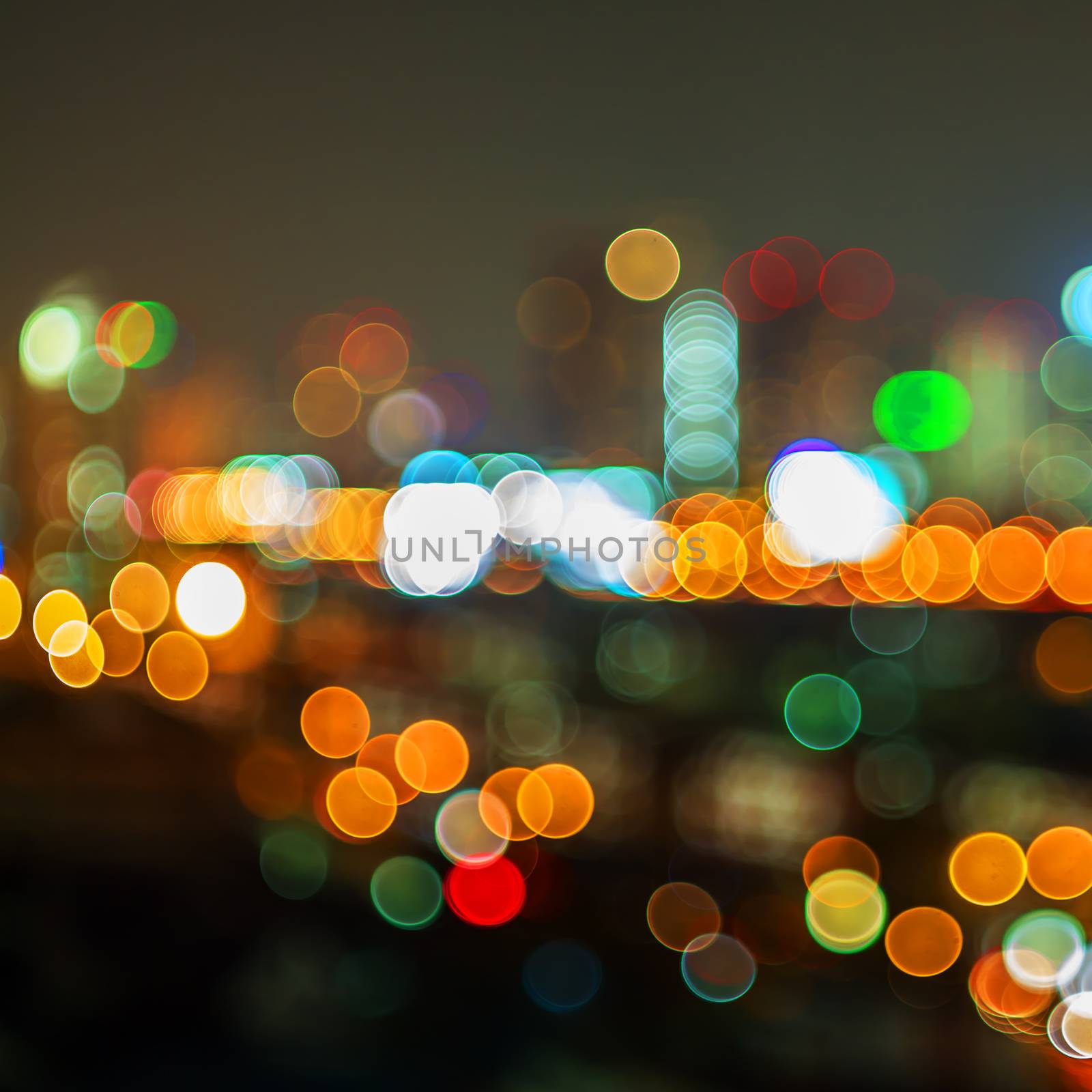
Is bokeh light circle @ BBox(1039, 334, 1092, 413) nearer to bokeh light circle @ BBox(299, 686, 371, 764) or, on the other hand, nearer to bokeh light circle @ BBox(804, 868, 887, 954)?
bokeh light circle @ BBox(804, 868, 887, 954)

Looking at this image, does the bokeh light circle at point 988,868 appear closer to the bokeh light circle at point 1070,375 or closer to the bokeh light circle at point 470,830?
the bokeh light circle at point 470,830

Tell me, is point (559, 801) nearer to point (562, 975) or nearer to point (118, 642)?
point (562, 975)

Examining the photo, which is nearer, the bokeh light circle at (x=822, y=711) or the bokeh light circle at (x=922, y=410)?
the bokeh light circle at (x=822, y=711)

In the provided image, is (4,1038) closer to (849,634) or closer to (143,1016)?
(143,1016)

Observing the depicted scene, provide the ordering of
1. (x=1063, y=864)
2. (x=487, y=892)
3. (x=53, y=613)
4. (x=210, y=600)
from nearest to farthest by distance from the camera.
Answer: (x=53, y=613) < (x=1063, y=864) < (x=210, y=600) < (x=487, y=892)

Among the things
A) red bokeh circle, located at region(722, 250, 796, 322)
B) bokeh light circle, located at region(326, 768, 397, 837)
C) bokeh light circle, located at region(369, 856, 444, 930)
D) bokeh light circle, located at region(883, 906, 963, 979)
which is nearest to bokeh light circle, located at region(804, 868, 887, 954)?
bokeh light circle, located at region(883, 906, 963, 979)

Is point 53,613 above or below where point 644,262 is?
below

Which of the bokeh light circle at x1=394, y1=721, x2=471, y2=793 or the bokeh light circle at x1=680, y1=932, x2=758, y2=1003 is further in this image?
the bokeh light circle at x1=394, y1=721, x2=471, y2=793

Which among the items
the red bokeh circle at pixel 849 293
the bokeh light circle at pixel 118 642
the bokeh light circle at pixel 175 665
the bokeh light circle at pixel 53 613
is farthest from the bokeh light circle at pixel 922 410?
the bokeh light circle at pixel 53 613

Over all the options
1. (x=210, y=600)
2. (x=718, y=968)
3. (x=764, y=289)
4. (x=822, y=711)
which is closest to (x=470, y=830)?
(x=718, y=968)

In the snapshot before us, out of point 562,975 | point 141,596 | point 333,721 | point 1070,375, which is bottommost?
point 562,975

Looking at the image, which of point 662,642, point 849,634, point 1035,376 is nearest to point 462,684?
point 662,642

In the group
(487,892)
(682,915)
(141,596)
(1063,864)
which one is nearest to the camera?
(141,596)
